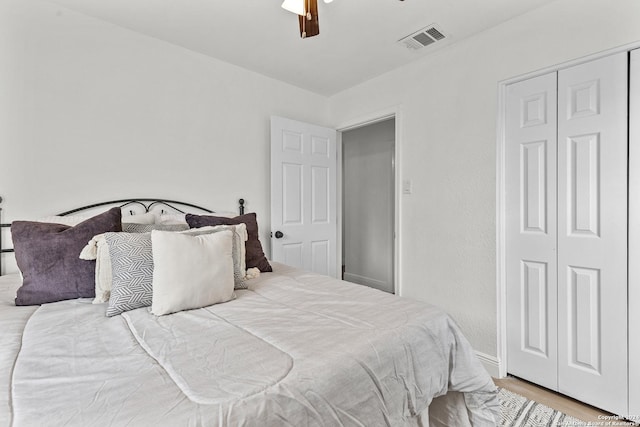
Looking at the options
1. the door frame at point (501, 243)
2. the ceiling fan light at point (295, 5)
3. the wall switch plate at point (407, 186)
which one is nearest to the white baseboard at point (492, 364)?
the door frame at point (501, 243)

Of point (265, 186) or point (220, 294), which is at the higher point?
point (265, 186)

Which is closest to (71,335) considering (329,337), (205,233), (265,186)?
(205,233)

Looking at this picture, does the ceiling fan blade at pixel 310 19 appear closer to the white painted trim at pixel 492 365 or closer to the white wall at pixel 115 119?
the white wall at pixel 115 119

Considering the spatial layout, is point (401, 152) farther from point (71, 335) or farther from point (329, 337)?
point (71, 335)

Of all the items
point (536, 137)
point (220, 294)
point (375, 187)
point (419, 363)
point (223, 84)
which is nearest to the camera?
point (419, 363)

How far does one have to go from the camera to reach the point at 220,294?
1394mm

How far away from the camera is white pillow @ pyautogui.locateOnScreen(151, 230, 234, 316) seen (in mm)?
1263

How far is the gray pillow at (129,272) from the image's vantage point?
4.21 ft

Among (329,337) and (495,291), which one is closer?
(329,337)

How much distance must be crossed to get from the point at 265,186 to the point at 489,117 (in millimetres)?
1962

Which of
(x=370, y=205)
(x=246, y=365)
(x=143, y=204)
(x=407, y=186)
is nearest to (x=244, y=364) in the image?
(x=246, y=365)

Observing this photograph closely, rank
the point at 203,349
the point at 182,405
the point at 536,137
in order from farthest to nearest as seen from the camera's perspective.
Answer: the point at 536,137 → the point at 203,349 → the point at 182,405

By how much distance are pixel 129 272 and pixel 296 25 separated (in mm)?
1895

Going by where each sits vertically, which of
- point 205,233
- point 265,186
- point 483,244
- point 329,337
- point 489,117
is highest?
point 489,117
